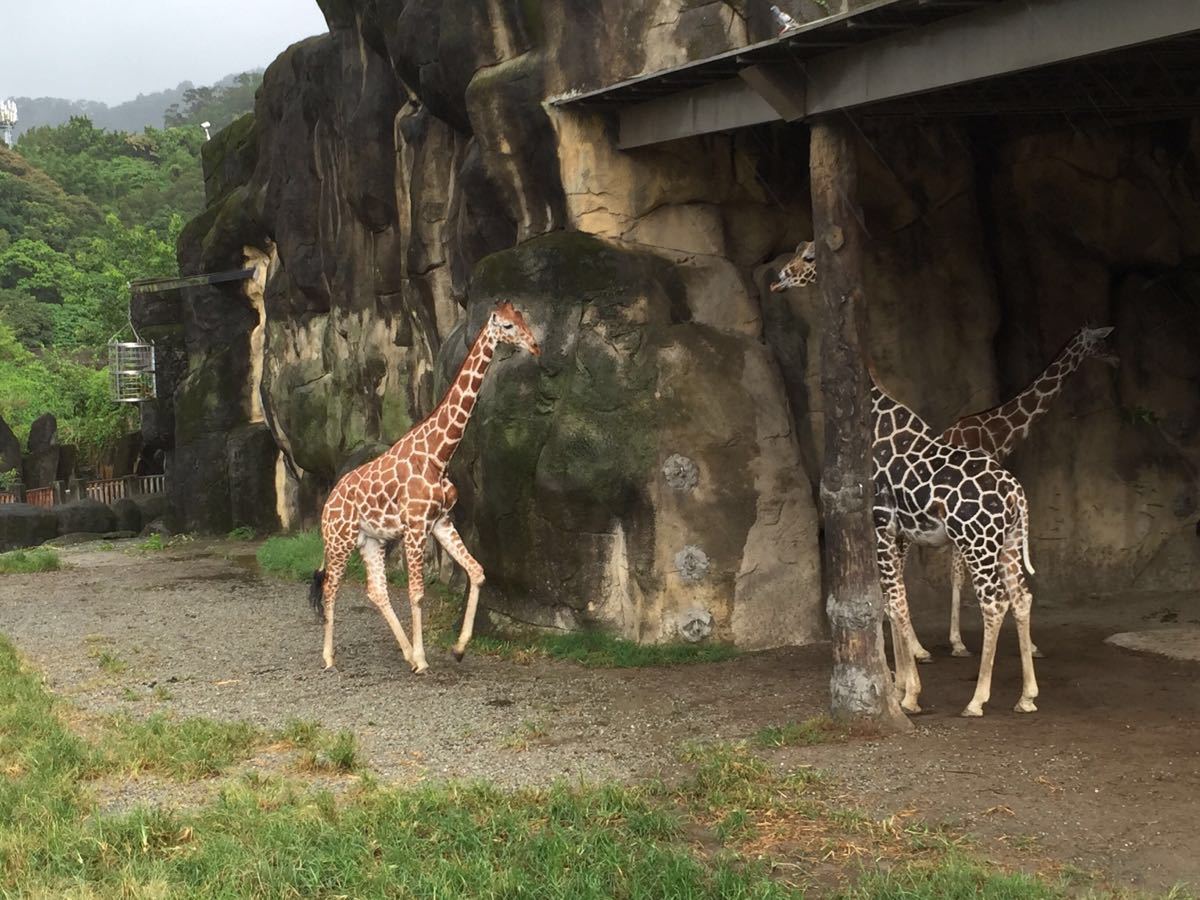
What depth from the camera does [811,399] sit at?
1069 cm

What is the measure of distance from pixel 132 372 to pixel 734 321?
18.4 metres

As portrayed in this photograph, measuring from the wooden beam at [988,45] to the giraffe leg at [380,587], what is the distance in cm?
451

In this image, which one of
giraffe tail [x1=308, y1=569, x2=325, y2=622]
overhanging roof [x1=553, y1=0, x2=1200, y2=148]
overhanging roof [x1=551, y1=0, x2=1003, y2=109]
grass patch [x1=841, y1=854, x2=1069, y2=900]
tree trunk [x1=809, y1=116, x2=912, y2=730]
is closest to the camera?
grass patch [x1=841, y1=854, x2=1069, y2=900]

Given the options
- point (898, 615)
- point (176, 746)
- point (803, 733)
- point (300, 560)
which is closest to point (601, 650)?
point (898, 615)

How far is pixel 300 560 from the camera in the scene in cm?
1602

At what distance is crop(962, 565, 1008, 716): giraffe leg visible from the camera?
758 centimetres

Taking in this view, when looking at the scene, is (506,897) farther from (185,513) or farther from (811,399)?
(185,513)

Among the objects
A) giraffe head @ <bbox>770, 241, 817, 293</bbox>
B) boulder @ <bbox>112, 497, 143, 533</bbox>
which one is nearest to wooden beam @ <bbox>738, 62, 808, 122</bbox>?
giraffe head @ <bbox>770, 241, 817, 293</bbox>

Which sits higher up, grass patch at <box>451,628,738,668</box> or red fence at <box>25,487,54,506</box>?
red fence at <box>25,487,54,506</box>

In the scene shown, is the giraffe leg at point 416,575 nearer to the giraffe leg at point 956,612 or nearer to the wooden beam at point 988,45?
the giraffe leg at point 956,612

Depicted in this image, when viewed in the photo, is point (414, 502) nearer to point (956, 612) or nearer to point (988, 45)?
point (956, 612)

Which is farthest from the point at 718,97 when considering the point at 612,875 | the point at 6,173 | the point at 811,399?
the point at 6,173

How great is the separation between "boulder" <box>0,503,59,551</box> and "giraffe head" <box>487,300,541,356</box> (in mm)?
16484

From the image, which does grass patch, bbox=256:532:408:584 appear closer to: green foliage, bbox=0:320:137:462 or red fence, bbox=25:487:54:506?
red fence, bbox=25:487:54:506
